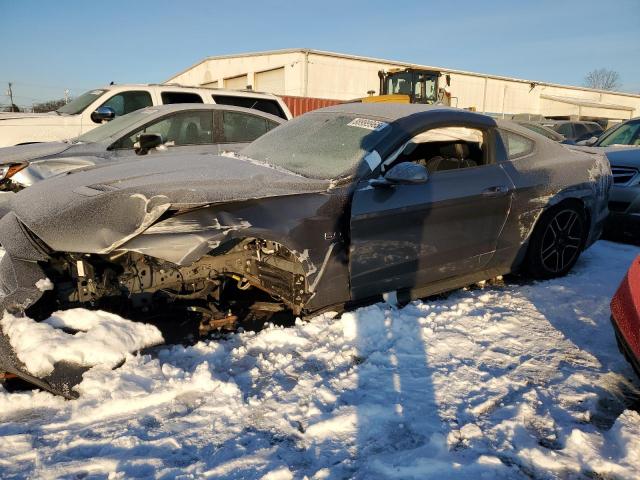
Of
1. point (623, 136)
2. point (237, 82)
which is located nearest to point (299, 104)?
point (237, 82)

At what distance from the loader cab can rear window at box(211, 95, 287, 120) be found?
788 centimetres

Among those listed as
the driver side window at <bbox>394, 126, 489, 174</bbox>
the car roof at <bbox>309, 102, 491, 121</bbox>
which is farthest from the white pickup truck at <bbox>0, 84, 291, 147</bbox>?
the driver side window at <bbox>394, 126, 489, 174</bbox>

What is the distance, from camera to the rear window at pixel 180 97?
8.02m


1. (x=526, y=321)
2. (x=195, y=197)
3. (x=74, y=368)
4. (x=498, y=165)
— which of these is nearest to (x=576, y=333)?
(x=526, y=321)

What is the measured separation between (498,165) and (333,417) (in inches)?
102

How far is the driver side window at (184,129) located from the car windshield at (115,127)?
184 mm

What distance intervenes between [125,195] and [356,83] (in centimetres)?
2745

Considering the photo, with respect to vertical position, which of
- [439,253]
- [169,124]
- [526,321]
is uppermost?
[169,124]

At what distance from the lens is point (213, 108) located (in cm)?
648

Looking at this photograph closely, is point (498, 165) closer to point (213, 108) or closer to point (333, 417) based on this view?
point (333, 417)

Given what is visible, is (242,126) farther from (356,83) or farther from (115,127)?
(356,83)

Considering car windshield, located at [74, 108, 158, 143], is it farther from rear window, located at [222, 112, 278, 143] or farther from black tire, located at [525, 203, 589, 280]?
black tire, located at [525, 203, 589, 280]

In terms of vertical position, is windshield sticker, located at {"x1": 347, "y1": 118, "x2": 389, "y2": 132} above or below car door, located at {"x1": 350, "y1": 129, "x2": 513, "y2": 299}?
above

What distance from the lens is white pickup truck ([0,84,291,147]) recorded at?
7676mm
